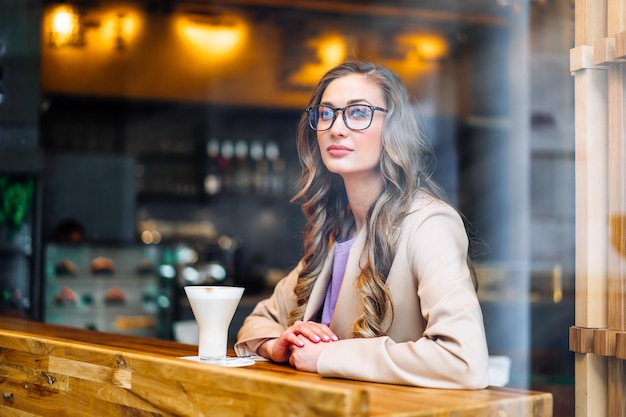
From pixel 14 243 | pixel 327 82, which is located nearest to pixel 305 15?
pixel 14 243

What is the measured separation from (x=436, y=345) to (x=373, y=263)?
33cm

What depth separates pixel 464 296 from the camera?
5.39 feet

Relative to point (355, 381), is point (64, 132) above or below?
above

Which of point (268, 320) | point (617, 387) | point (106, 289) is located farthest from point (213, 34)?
point (617, 387)

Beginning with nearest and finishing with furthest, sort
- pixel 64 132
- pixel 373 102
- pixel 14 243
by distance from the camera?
pixel 373 102 < pixel 14 243 < pixel 64 132

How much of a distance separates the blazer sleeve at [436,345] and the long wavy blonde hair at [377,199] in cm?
12

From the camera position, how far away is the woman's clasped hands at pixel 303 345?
1.69 metres

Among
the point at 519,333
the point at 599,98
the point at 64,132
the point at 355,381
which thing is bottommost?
the point at 519,333

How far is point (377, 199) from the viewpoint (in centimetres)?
194

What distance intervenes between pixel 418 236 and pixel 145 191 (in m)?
5.84

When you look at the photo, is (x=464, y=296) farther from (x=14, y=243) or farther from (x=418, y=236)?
(x=14, y=243)

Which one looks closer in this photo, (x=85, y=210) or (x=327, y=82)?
(x=327, y=82)

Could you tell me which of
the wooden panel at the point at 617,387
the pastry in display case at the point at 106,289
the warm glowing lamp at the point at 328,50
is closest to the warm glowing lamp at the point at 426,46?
the warm glowing lamp at the point at 328,50

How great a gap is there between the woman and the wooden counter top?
0.06 m
